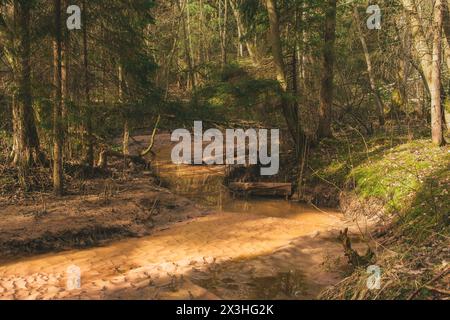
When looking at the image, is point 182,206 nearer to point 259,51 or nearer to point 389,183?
point 389,183

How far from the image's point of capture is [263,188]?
15391mm

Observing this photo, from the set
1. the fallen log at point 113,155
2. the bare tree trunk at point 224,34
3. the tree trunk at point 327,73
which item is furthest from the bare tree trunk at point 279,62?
the bare tree trunk at point 224,34

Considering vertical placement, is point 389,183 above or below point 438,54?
below

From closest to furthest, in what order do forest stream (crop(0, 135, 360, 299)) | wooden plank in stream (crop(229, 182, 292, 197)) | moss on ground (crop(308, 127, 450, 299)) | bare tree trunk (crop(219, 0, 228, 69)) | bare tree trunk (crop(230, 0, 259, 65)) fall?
1. moss on ground (crop(308, 127, 450, 299))
2. forest stream (crop(0, 135, 360, 299))
3. wooden plank in stream (crop(229, 182, 292, 197))
4. bare tree trunk (crop(230, 0, 259, 65))
5. bare tree trunk (crop(219, 0, 228, 69))

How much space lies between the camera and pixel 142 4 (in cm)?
1365

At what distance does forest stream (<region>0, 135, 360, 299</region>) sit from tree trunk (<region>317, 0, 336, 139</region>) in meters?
4.43

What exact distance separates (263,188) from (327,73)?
479 cm

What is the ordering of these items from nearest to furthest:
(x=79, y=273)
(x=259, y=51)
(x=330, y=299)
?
(x=330, y=299), (x=79, y=273), (x=259, y=51)

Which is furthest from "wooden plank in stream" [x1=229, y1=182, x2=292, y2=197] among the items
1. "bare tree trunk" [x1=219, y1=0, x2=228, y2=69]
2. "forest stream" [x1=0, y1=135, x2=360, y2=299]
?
"bare tree trunk" [x1=219, y1=0, x2=228, y2=69]

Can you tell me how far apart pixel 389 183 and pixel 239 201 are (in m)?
4.87

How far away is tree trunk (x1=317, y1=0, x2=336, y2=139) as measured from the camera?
15.6 meters

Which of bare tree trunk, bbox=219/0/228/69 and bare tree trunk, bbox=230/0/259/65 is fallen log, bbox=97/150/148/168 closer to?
bare tree trunk, bbox=230/0/259/65

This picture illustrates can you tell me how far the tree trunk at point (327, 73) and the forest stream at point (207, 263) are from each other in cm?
443

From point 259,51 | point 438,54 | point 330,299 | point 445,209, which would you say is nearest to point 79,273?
point 330,299
